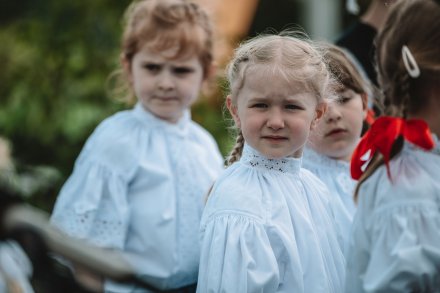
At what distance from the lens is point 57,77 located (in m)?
5.91

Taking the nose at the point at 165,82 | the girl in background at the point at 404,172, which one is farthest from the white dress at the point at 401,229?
the nose at the point at 165,82

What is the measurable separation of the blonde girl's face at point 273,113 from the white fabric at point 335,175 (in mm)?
468

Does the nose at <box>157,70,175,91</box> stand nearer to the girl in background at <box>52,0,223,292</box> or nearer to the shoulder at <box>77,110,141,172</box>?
the girl in background at <box>52,0,223,292</box>

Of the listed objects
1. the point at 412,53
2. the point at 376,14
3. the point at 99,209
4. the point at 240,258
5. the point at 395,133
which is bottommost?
the point at 99,209

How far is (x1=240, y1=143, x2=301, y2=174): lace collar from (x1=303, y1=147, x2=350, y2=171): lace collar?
467mm

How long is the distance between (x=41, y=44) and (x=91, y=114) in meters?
0.70

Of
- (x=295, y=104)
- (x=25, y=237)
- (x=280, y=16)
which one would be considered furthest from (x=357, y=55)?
(x=280, y=16)

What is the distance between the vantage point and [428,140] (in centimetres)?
221

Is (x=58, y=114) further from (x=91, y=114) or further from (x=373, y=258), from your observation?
(x=373, y=258)

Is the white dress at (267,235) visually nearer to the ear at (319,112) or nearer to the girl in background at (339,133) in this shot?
the ear at (319,112)

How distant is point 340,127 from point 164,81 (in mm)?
931

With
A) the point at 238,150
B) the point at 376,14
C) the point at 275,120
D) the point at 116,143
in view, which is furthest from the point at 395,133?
the point at 376,14

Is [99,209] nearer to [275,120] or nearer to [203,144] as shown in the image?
[203,144]

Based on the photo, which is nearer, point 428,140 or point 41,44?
point 428,140
